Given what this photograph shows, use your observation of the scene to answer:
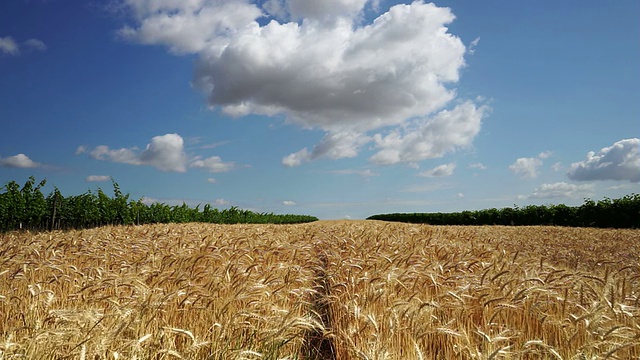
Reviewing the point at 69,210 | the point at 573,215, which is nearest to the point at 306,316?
the point at 69,210

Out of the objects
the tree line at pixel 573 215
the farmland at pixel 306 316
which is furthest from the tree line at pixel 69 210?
the tree line at pixel 573 215

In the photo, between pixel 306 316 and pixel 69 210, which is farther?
pixel 69 210

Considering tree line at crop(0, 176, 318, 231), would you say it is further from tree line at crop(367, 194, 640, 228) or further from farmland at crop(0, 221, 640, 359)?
tree line at crop(367, 194, 640, 228)

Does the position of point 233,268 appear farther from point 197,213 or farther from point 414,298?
point 197,213

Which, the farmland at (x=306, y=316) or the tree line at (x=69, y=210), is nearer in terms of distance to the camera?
the farmland at (x=306, y=316)

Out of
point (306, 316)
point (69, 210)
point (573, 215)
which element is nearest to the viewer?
point (306, 316)

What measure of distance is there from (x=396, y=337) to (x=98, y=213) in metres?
25.5

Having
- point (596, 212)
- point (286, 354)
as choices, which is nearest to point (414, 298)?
point (286, 354)

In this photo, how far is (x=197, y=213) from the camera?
36219 millimetres

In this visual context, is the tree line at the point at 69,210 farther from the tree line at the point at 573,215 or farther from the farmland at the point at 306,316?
the tree line at the point at 573,215

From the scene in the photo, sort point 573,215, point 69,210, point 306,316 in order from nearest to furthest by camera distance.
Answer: point 306,316 → point 69,210 → point 573,215

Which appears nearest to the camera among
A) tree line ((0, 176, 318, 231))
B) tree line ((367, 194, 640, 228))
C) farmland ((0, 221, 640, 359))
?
farmland ((0, 221, 640, 359))

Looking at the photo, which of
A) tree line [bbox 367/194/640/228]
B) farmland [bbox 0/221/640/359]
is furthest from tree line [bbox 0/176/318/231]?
tree line [bbox 367/194/640/228]

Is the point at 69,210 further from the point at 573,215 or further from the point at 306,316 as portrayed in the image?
the point at 573,215
